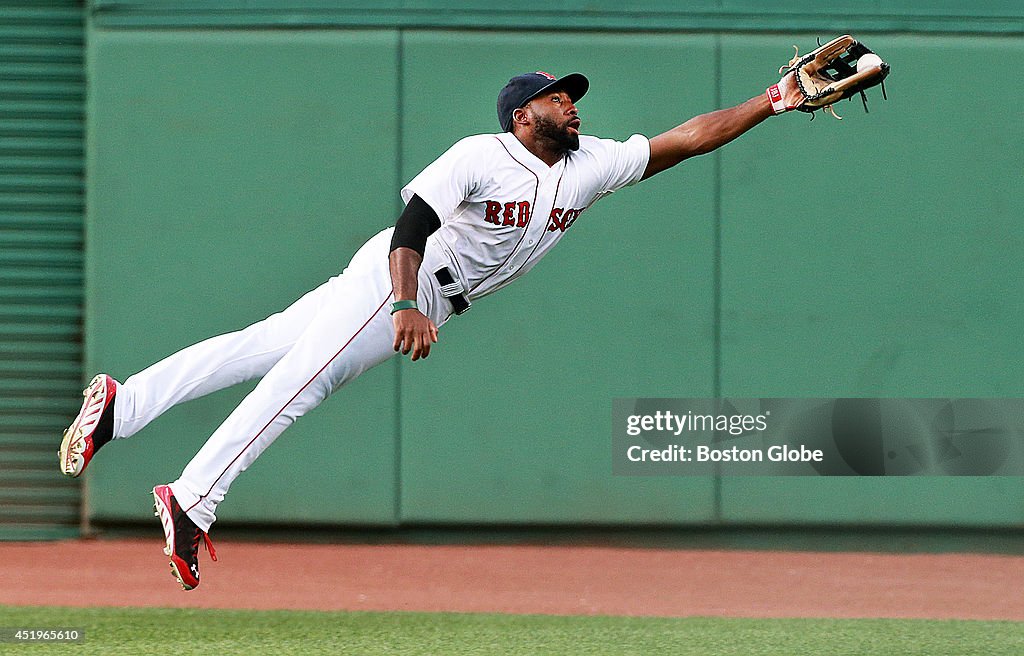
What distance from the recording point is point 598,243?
7316mm

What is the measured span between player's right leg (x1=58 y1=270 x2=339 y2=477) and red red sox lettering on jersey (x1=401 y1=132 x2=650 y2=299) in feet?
1.74

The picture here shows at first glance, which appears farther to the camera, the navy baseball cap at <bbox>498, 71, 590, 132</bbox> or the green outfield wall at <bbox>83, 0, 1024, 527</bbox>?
the green outfield wall at <bbox>83, 0, 1024, 527</bbox>

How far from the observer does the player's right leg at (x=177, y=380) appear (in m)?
4.22

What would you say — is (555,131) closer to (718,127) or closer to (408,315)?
(718,127)

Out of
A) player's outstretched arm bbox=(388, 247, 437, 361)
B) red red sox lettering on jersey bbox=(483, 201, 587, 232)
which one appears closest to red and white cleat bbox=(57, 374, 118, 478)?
player's outstretched arm bbox=(388, 247, 437, 361)

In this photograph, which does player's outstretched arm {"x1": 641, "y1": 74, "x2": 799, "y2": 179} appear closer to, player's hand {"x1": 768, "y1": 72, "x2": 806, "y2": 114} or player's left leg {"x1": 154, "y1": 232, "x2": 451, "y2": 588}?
player's hand {"x1": 768, "y1": 72, "x2": 806, "y2": 114}

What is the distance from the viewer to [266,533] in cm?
747

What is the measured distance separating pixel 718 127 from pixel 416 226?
1113mm

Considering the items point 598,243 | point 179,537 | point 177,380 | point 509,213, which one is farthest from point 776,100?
point 598,243

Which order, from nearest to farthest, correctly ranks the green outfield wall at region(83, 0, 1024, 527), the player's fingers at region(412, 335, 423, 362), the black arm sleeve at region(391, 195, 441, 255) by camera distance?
the player's fingers at region(412, 335, 423, 362) < the black arm sleeve at region(391, 195, 441, 255) < the green outfield wall at region(83, 0, 1024, 527)

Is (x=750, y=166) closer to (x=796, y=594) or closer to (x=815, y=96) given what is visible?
(x=796, y=594)

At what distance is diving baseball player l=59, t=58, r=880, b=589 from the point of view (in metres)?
4.06

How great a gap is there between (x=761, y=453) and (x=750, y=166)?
166 centimetres

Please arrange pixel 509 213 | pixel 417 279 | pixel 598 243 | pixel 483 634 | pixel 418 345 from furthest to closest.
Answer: pixel 598 243, pixel 483 634, pixel 509 213, pixel 417 279, pixel 418 345
